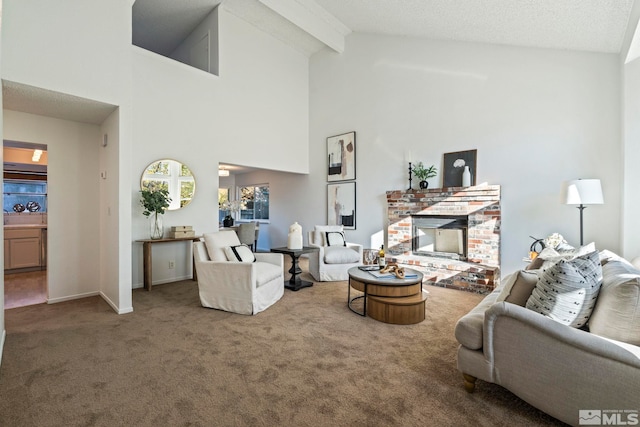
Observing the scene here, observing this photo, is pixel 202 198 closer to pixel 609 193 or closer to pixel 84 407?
pixel 84 407

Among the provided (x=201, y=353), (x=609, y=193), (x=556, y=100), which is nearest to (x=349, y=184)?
(x=556, y=100)

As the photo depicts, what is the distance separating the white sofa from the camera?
1334mm

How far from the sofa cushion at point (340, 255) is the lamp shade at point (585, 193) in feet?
9.14

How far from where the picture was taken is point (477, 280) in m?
4.16

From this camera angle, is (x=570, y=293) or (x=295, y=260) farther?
(x=295, y=260)

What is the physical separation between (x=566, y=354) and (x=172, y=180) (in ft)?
15.8

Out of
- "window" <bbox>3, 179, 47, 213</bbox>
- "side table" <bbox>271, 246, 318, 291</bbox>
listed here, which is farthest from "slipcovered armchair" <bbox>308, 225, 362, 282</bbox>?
"window" <bbox>3, 179, 47, 213</bbox>

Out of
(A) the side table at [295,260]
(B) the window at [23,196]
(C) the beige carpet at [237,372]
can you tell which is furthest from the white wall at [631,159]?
(B) the window at [23,196]

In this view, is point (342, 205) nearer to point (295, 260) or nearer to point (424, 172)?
point (424, 172)

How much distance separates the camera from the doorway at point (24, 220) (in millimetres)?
4793

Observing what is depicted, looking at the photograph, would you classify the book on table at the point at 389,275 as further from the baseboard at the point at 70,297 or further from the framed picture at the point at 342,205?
the baseboard at the point at 70,297

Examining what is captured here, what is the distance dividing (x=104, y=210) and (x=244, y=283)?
209cm

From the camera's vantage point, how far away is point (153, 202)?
4156mm

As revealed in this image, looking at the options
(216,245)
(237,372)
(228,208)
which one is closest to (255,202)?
(228,208)
